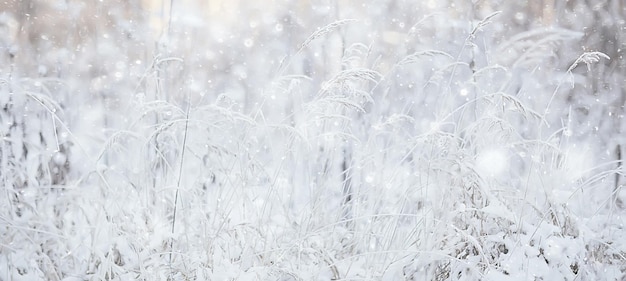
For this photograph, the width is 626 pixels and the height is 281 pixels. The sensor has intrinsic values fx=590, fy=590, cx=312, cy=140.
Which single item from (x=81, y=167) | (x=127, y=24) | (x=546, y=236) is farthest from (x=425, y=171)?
(x=127, y=24)

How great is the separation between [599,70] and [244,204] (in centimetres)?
422

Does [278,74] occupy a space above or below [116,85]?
above

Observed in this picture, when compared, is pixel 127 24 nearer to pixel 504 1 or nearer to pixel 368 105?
pixel 368 105

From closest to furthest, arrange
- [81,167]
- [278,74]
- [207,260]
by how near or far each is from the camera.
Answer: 1. [207,260]
2. [278,74]
3. [81,167]

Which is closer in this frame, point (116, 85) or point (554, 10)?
point (116, 85)

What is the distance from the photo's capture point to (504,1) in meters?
5.16

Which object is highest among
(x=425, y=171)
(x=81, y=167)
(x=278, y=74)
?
(x=278, y=74)

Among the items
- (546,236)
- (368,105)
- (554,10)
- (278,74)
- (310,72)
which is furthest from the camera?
(554,10)

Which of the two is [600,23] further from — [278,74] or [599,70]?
[278,74]

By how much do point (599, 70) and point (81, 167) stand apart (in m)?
4.30

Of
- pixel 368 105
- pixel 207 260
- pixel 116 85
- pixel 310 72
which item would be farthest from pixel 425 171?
pixel 116 85

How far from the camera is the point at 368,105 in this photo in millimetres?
4355

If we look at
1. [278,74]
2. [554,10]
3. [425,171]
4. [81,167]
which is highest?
[554,10]

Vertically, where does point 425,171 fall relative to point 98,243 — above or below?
above
